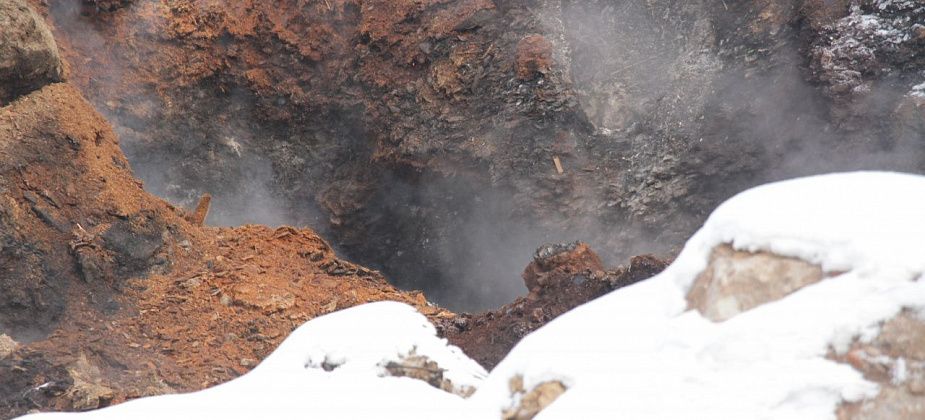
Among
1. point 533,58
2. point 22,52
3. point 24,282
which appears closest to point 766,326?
point 24,282

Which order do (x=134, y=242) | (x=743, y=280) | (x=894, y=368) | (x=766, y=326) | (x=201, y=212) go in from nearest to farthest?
(x=894, y=368)
(x=766, y=326)
(x=743, y=280)
(x=134, y=242)
(x=201, y=212)

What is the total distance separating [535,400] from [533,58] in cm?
634

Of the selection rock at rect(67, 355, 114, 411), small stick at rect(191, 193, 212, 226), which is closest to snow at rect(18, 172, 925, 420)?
rock at rect(67, 355, 114, 411)

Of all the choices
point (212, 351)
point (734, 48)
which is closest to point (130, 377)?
Answer: point (212, 351)

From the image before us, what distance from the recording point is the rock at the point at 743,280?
129 inches

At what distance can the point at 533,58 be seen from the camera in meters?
9.38

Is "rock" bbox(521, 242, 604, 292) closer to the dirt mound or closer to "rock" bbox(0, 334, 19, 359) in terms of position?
the dirt mound

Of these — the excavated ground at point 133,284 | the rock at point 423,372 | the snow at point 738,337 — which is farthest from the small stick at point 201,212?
the rock at point 423,372

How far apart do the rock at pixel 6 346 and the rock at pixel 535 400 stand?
424 cm

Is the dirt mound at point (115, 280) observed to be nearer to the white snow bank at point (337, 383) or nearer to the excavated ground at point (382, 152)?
the excavated ground at point (382, 152)

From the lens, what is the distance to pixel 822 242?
322cm

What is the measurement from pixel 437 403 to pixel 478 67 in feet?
20.1

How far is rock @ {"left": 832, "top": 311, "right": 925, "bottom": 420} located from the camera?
2.89 m

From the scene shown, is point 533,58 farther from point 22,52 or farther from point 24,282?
point 24,282
